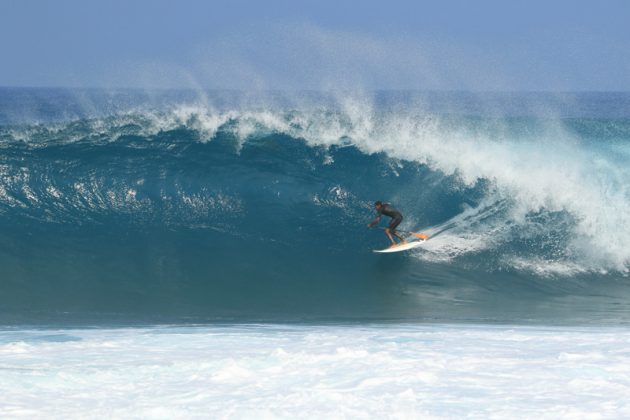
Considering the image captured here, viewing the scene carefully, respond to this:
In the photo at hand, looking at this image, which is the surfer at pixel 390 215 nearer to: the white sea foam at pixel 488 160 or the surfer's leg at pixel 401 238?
the surfer's leg at pixel 401 238

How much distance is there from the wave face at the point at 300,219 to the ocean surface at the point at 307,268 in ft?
0.13

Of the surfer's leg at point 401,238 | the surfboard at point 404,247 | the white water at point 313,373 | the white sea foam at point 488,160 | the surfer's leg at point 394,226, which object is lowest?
the white water at point 313,373

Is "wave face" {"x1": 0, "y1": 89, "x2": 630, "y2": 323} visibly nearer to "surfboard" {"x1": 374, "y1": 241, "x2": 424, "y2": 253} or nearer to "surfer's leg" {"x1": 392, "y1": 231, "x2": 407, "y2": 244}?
"surfboard" {"x1": 374, "y1": 241, "x2": 424, "y2": 253}

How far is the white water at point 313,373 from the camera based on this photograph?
18.1 ft

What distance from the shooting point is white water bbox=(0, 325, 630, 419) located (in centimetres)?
553

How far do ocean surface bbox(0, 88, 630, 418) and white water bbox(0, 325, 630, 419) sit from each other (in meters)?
0.02

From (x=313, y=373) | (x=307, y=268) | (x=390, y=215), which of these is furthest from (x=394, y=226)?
(x=313, y=373)

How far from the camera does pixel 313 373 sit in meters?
6.24

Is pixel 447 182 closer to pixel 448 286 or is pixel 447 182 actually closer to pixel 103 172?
pixel 448 286

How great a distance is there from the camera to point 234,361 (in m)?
6.59

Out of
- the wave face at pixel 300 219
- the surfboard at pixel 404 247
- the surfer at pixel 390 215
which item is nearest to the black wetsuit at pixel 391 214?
the surfer at pixel 390 215

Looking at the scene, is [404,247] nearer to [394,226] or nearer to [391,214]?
[394,226]

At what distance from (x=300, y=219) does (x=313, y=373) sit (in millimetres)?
6157

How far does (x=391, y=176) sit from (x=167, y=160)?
4.00 m
